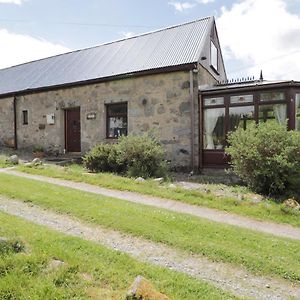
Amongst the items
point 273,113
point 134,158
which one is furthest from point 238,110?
point 134,158

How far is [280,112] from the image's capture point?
10.4 metres

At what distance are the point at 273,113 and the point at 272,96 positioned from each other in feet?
1.84

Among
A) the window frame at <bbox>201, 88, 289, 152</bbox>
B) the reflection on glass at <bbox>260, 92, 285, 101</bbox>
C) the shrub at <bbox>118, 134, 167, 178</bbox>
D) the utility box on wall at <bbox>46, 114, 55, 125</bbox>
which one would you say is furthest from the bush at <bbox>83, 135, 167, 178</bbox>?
the utility box on wall at <bbox>46, 114, 55, 125</bbox>

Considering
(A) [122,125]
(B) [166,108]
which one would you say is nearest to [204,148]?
(B) [166,108]

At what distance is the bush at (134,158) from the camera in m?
10.2

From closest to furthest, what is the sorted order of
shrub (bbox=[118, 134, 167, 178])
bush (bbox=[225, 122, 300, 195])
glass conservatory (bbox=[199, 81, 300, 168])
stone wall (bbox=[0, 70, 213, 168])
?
bush (bbox=[225, 122, 300, 195])
shrub (bbox=[118, 134, 167, 178])
glass conservatory (bbox=[199, 81, 300, 168])
stone wall (bbox=[0, 70, 213, 168])

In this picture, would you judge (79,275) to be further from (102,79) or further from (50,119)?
(50,119)

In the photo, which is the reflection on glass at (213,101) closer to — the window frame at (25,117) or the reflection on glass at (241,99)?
the reflection on glass at (241,99)

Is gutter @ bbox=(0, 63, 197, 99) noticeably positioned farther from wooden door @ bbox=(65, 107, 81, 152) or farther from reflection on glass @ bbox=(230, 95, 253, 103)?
reflection on glass @ bbox=(230, 95, 253, 103)

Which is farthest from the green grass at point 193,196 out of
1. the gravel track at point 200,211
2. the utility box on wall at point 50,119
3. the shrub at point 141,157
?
the utility box on wall at point 50,119

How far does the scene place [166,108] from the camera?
1220 centimetres

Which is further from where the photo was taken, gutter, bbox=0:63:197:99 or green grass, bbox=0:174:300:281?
gutter, bbox=0:63:197:99

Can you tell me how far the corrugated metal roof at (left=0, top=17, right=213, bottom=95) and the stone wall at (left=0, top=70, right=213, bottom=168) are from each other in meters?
0.53

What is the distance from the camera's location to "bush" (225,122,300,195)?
762 cm
